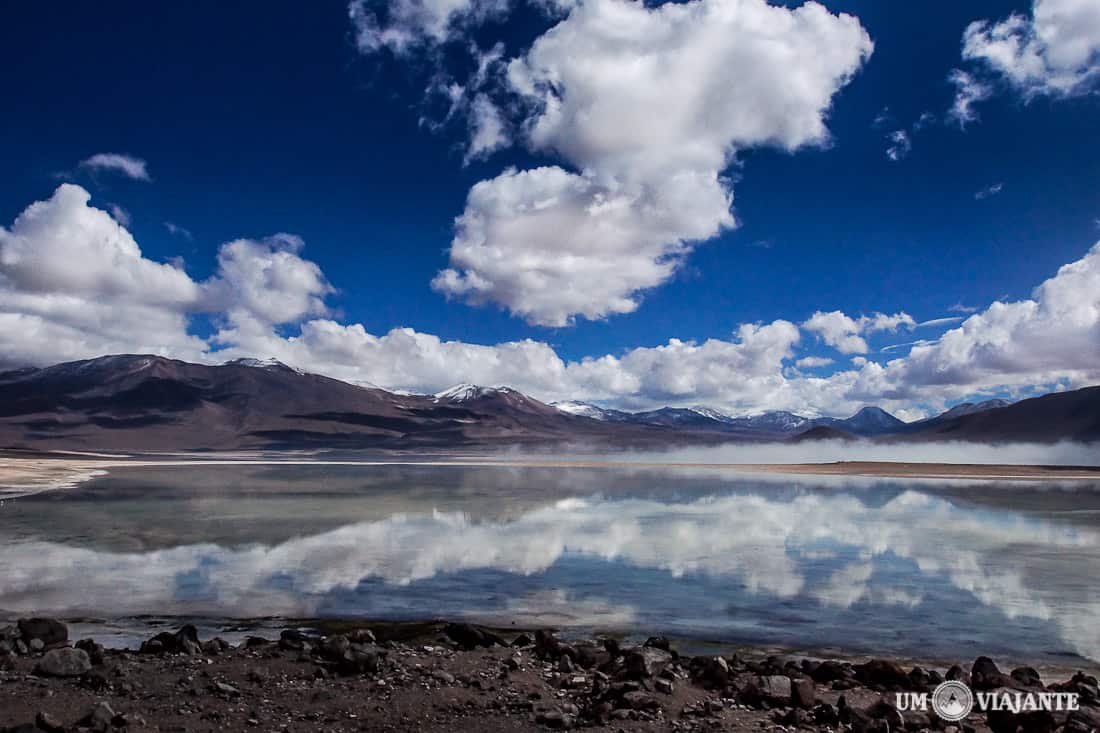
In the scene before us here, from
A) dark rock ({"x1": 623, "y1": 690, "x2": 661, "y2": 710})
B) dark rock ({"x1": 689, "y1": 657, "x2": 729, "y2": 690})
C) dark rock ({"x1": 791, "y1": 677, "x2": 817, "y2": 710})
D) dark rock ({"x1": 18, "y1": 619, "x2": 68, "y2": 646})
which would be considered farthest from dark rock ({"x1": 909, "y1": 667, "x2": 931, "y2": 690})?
dark rock ({"x1": 18, "y1": 619, "x2": 68, "y2": 646})

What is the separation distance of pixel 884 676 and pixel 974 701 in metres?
1.07

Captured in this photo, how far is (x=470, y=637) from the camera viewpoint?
11477 millimetres

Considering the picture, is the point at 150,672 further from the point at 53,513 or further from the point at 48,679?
the point at 53,513

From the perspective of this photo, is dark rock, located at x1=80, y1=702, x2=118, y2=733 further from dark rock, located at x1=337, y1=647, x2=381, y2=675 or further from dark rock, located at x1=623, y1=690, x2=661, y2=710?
dark rock, located at x1=623, y1=690, x2=661, y2=710

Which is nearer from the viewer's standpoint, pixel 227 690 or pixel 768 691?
pixel 227 690

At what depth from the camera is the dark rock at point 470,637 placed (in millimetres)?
11422

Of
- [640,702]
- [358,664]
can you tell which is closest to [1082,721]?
[640,702]

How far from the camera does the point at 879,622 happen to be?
1390 cm

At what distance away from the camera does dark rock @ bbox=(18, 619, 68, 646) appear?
1099 cm

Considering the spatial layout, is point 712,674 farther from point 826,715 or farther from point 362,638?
point 362,638

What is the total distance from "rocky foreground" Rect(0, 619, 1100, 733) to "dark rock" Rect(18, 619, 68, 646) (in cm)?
3

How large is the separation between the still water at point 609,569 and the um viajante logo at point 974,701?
253cm

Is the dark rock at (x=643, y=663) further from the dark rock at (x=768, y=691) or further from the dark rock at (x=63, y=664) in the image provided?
the dark rock at (x=63, y=664)

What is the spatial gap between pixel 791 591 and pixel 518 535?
10835mm
